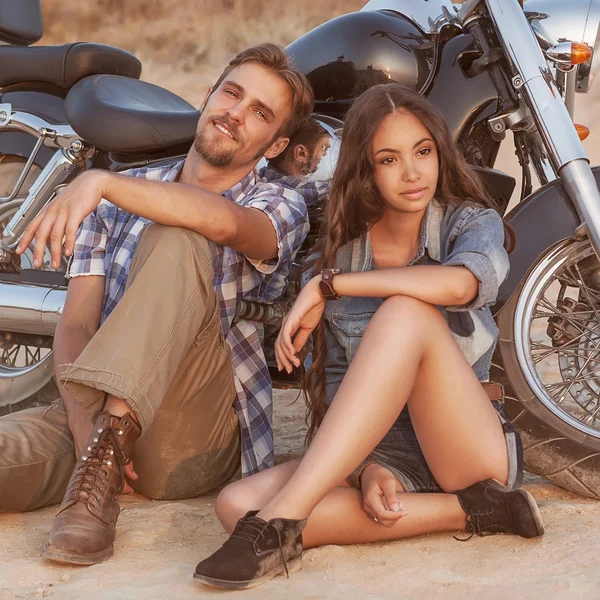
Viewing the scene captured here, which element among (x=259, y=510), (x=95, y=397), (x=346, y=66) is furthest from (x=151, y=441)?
(x=346, y=66)

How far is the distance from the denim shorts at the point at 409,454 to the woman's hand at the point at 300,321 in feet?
0.93

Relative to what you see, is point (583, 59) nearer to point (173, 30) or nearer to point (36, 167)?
point (36, 167)

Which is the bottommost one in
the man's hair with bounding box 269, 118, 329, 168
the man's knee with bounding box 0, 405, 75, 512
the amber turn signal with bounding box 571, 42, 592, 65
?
the man's knee with bounding box 0, 405, 75, 512

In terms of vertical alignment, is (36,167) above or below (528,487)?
above

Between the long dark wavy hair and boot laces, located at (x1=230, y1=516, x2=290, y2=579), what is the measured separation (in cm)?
43

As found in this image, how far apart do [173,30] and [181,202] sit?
43.8 ft

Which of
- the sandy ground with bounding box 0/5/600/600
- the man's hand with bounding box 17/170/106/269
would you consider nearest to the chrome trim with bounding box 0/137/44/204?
the man's hand with bounding box 17/170/106/269

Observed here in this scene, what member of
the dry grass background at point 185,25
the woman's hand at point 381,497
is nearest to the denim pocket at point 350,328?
the woman's hand at point 381,497

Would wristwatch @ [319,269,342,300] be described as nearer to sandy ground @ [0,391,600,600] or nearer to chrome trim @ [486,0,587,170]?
sandy ground @ [0,391,600,600]

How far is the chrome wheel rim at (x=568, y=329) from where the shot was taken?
2.43 meters

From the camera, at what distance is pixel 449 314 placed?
86.2 inches

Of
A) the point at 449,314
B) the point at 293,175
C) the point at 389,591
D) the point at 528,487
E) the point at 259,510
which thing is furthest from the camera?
the point at 293,175

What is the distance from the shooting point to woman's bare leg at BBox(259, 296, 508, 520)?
1938 mm

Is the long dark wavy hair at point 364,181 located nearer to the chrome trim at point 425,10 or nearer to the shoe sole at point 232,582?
the shoe sole at point 232,582
